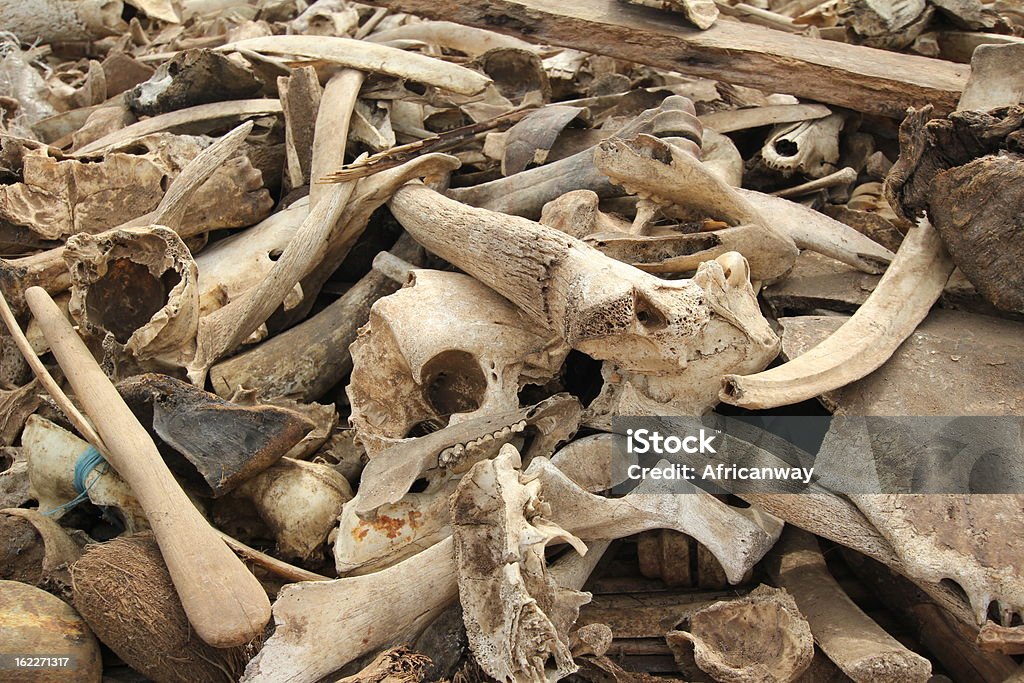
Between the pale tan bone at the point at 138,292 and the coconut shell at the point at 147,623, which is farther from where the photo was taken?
the pale tan bone at the point at 138,292

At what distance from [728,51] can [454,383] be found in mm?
1812

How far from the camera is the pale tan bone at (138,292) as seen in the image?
248cm

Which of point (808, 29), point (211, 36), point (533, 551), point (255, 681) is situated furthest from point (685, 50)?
point (211, 36)

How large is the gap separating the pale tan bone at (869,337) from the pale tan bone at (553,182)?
2.86 ft

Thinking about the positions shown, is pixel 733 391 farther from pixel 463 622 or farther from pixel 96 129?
pixel 96 129

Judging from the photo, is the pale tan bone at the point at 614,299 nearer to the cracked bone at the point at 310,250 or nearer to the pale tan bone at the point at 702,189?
the pale tan bone at the point at 702,189

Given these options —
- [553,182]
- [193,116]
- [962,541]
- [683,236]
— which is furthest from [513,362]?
[193,116]

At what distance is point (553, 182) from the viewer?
9.52 ft

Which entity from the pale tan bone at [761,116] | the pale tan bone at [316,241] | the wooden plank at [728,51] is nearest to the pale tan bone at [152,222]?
the pale tan bone at [316,241]

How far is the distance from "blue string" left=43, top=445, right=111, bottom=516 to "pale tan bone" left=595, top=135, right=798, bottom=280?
1.63m

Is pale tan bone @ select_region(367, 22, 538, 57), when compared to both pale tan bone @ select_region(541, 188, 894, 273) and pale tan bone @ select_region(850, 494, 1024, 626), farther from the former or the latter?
pale tan bone @ select_region(850, 494, 1024, 626)

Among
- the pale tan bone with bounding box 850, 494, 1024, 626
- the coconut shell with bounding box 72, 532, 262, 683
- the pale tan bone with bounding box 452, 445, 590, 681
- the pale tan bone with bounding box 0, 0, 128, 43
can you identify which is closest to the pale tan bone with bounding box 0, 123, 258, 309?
the coconut shell with bounding box 72, 532, 262, 683

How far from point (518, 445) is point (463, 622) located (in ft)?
1.74

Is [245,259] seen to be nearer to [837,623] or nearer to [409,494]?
[409,494]
